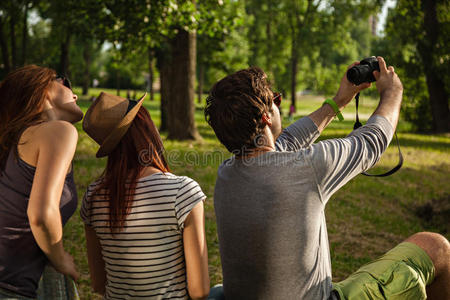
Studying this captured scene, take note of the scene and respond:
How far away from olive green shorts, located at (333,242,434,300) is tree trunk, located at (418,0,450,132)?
61.2 feet

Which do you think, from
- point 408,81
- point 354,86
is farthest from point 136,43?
point 408,81

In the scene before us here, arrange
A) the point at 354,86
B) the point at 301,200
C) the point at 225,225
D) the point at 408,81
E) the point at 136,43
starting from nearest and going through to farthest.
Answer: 1. the point at 301,200
2. the point at 225,225
3. the point at 354,86
4. the point at 136,43
5. the point at 408,81

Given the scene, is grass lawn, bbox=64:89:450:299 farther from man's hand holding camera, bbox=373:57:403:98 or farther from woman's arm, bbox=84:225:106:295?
man's hand holding camera, bbox=373:57:403:98

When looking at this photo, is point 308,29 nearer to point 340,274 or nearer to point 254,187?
point 340,274

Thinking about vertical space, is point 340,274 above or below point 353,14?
below

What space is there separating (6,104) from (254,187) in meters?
Answer: 1.32

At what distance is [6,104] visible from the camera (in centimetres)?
237

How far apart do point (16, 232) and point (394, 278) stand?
76.9 inches

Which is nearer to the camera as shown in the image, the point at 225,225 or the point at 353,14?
the point at 225,225

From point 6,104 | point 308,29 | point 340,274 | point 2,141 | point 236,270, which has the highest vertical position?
point 308,29

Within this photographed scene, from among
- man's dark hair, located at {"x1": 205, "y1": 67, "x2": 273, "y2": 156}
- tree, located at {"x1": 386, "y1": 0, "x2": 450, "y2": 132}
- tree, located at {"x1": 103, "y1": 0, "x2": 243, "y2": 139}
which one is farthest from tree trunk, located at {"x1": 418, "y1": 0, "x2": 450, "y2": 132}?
man's dark hair, located at {"x1": 205, "y1": 67, "x2": 273, "y2": 156}

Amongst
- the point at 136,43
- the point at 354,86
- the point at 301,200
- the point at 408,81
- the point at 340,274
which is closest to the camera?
the point at 301,200

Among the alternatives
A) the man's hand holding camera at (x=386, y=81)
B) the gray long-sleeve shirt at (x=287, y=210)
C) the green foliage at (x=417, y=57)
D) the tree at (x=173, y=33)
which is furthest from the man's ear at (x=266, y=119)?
the green foliage at (x=417, y=57)

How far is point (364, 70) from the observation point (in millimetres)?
2572
